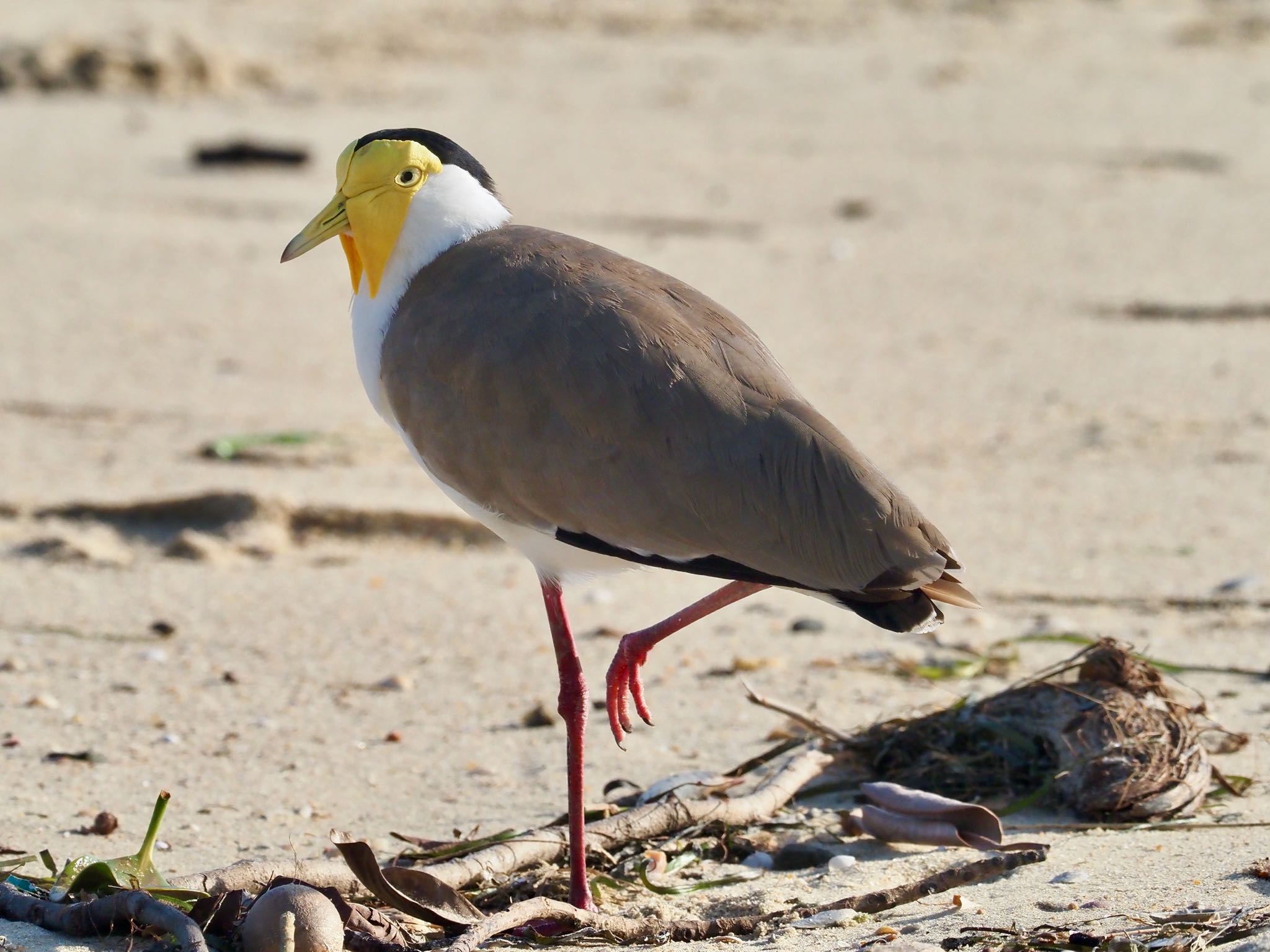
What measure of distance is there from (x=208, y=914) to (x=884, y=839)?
1.47m

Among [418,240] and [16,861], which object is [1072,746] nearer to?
[418,240]

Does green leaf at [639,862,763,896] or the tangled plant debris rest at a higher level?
the tangled plant debris

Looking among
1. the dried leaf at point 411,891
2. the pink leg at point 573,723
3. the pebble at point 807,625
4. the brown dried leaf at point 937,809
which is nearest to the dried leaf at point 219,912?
the dried leaf at point 411,891

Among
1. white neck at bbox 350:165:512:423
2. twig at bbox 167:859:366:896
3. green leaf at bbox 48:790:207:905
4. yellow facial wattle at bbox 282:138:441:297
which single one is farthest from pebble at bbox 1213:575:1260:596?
green leaf at bbox 48:790:207:905

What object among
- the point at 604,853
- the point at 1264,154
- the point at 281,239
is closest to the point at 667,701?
the point at 604,853

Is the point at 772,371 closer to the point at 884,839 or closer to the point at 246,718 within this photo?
the point at 884,839

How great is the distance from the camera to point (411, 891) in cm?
346

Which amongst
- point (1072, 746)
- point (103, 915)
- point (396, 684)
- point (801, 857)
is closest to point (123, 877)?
point (103, 915)

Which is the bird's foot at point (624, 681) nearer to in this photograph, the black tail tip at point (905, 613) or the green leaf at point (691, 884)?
the green leaf at point (691, 884)

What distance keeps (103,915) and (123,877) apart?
0.15m

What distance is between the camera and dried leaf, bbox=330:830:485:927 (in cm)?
338

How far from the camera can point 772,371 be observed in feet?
12.9

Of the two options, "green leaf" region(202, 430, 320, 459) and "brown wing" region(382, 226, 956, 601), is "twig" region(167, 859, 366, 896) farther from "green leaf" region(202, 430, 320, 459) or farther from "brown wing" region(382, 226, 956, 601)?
"green leaf" region(202, 430, 320, 459)

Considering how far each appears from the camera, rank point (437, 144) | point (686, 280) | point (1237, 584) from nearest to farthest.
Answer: point (437, 144)
point (1237, 584)
point (686, 280)
